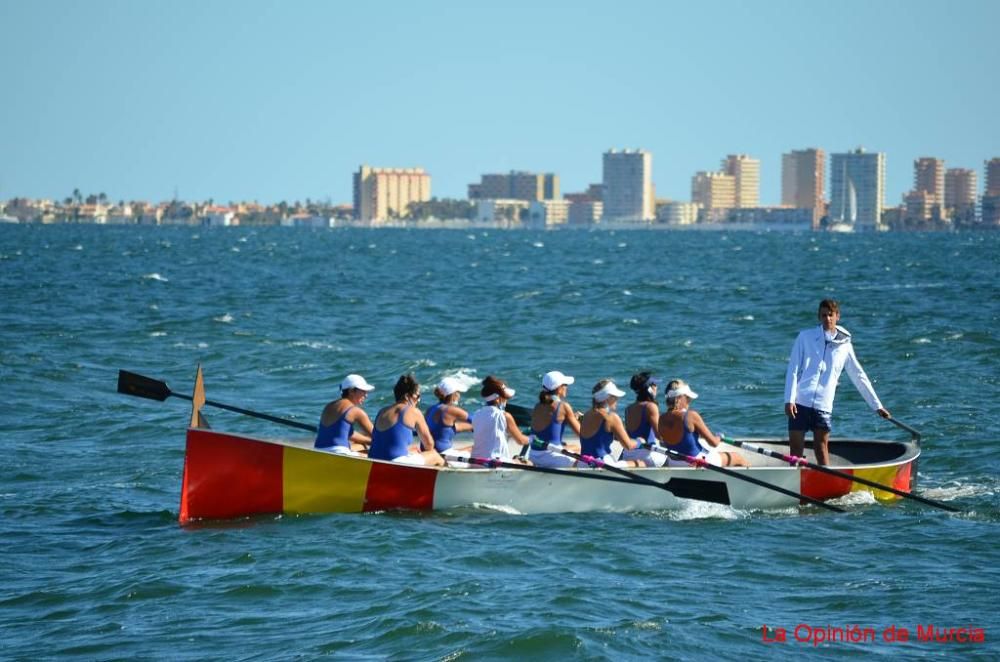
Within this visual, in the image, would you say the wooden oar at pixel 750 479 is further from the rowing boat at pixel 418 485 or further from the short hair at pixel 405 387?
the short hair at pixel 405 387

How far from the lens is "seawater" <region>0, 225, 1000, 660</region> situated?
11.7m

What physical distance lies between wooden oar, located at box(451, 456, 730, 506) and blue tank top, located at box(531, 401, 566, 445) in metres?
0.58

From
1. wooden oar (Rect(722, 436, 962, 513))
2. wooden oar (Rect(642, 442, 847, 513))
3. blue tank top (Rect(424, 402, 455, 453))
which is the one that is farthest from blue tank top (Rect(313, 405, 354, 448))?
wooden oar (Rect(722, 436, 962, 513))

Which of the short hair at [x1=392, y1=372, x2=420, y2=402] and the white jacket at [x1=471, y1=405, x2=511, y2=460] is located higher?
the short hair at [x1=392, y1=372, x2=420, y2=402]

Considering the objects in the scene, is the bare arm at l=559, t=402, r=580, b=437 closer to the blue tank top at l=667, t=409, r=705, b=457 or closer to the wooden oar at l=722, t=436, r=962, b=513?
the blue tank top at l=667, t=409, r=705, b=457

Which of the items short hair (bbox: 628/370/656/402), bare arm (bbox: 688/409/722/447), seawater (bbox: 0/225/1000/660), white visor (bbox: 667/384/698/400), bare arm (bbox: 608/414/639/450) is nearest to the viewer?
seawater (bbox: 0/225/1000/660)

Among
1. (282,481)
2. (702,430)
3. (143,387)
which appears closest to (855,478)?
(702,430)

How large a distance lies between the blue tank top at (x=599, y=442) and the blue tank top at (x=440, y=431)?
4.44 feet

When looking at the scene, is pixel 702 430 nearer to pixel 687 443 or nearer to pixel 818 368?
pixel 687 443

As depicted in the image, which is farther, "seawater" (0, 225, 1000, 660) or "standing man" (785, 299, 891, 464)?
"standing man" (785, 299, 891, 464)

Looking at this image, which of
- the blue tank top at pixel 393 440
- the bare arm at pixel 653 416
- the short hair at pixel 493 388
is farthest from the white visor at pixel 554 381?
the blue tank top at pixel 393 440

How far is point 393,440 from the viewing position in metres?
15.2

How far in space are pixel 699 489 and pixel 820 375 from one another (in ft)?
5.67

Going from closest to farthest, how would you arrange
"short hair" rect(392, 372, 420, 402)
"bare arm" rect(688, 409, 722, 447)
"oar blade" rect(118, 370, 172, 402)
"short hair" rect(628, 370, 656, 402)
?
"short hair" rect(392, 372, 420, 402) < "bare arm" rect(688, 409, 722, 447) < "short hair" rect(628, 370, 656, 402) < "oar blade" rect(118, 370, 172, 402)
